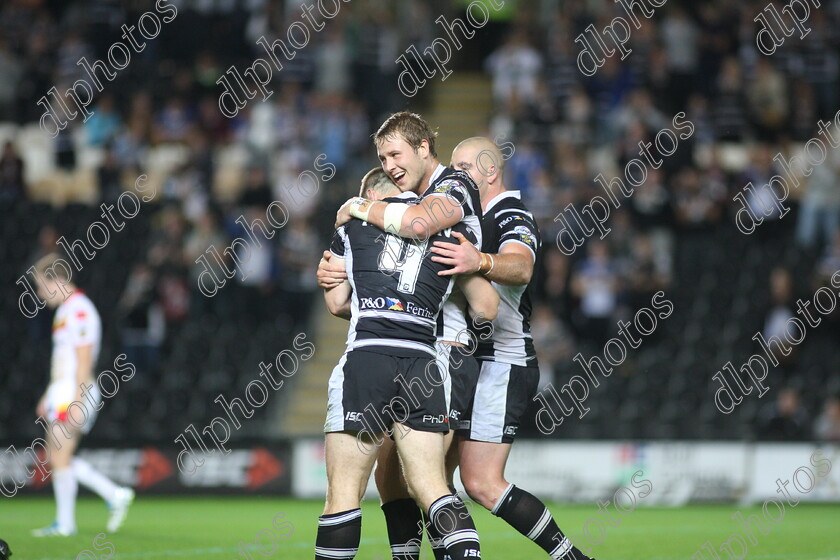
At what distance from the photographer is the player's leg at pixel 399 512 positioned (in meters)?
6.30

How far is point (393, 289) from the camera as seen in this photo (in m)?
5.57

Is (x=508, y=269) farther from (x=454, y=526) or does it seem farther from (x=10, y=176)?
(x=10, y=176)

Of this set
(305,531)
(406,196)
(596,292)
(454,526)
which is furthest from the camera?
(596,292)

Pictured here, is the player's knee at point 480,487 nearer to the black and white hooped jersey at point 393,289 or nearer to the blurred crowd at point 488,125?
the black and white hooped jersey at point 393,289

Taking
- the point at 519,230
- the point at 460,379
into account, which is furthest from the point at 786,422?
the point at 460,379

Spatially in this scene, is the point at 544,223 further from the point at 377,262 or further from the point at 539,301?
the point at 377,262

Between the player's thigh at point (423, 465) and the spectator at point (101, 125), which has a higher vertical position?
the spectator at point (101, 125)

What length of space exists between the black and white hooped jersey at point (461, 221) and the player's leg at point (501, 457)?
0.53 m

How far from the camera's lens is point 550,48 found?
59.7 ft

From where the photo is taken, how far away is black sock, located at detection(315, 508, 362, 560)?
543 centimetres

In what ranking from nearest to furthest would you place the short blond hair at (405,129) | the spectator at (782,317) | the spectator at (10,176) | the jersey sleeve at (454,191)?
the jersey sleeve at (454,191) < the short blond hair at (405,129) < the spectator at (782,317) < the spectator at (10,176)

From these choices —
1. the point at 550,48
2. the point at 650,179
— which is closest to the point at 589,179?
the point at 650,179

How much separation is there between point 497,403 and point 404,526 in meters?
0.90

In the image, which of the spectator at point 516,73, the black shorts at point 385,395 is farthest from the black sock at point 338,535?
the spectator at point 516,73
